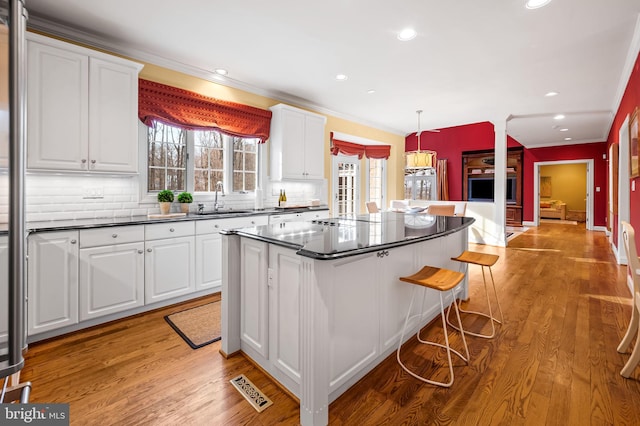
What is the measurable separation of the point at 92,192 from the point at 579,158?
465 inches

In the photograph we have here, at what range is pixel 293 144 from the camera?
4605 mm

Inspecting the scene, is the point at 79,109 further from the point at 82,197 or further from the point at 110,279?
the point at 110,279

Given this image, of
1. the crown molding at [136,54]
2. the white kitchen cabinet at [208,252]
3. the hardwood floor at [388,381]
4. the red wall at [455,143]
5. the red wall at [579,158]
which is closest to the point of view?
the hardwood floor at [388,381]

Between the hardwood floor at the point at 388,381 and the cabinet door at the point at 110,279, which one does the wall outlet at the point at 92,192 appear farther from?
the hardwood floor at the point at 388,381

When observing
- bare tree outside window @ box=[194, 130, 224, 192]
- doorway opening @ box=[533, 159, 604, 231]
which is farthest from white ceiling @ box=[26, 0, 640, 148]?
doorway opening @ box=[533, 159, 604, 231]

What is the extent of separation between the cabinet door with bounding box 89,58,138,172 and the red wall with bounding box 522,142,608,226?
35.4ft

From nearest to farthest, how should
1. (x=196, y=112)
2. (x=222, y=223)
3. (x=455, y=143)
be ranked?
1. (x=222, y=223)
2. (x=196, y=112)
3. (x=455, y=143)

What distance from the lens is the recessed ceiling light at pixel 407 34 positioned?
2.95 m

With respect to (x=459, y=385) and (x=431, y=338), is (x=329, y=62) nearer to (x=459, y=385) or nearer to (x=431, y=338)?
(x=431, y=338)

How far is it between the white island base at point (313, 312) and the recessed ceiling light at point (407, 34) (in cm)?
202

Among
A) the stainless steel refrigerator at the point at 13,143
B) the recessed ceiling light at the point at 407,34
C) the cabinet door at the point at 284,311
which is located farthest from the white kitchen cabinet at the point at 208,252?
the stainless steel refrigerator at the point at 13,143

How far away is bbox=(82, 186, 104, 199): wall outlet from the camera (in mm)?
3018

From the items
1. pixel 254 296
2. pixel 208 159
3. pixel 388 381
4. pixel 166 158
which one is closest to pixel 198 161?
pixel 208 159

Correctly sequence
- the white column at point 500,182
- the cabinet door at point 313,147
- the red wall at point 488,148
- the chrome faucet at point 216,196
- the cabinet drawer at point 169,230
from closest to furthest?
1. the cabinet drawer at point 169,230
2. the chrome faucet at point 216,196
3. the cabinet door at point 313,147
4. the white column at point 500,182
5. the red wall at point 488,148
